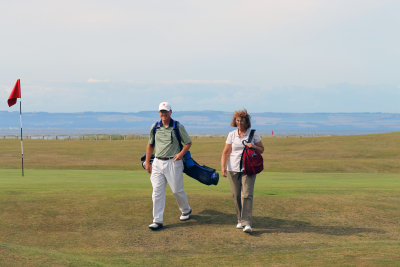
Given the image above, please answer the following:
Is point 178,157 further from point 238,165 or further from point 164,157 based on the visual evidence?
point 238,165

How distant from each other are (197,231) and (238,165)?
171cm

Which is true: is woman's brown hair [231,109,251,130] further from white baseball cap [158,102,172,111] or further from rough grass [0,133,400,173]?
rough grass [0,133,400,173]

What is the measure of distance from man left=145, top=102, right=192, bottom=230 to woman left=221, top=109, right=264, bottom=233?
0.89m

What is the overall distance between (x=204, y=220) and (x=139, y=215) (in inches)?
60.5

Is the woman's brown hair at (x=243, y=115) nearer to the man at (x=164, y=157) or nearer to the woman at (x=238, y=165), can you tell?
the woman at (x=238, y=165)

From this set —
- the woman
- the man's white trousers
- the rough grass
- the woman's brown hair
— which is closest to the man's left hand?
the man's white trousers

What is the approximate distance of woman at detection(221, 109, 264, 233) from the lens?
11.4m

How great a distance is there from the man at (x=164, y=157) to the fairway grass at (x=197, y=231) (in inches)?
25.9

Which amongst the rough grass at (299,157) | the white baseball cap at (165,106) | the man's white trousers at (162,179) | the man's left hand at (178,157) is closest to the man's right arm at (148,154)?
the man's white trousers at (162,179)

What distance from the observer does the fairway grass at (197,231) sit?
988 cm

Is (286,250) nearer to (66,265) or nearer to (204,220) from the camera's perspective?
(204,220)

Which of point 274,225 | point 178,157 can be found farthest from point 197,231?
point 274,225

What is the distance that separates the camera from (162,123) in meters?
11.7

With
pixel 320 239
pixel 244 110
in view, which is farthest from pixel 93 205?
pixel 320 239
